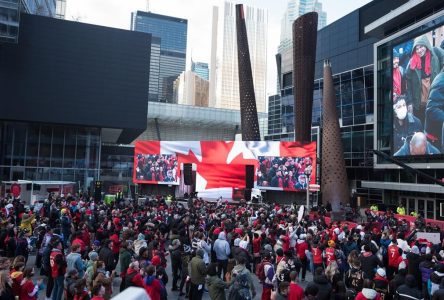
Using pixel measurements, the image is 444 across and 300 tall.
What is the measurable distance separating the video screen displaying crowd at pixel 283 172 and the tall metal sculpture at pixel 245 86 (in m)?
7.14

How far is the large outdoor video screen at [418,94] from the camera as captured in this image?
1169 inches

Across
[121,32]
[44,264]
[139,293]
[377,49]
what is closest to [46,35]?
[121,32]

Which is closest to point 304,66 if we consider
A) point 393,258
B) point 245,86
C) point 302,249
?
point 245,86

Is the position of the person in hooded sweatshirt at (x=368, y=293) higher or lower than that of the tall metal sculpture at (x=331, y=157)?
lower

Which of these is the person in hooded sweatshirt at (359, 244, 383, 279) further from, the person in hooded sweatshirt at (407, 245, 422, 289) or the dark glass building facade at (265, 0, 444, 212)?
the dark glass building facade at (265, 0, 444, 212)

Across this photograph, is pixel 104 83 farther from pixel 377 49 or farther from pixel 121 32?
pixel 377 49

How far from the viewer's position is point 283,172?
36031mm

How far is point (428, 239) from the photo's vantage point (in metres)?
12.9

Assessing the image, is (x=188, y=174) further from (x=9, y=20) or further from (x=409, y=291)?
(x=409, y=291)

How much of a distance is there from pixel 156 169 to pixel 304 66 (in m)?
18.0

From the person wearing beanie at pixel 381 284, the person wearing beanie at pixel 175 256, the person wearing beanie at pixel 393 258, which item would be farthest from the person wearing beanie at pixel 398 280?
the person wearing beanie at pixel 175 256

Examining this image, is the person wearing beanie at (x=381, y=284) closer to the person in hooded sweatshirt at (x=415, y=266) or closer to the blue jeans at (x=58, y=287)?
the person in hooded sweatshirt at (x=415, y=266)

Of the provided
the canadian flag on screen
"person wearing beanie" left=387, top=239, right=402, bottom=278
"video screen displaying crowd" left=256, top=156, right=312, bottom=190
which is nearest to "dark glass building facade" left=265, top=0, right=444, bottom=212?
"video screen displaying crowd" left=256, top=156, right=312, bottom=190

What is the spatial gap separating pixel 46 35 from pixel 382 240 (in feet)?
135
